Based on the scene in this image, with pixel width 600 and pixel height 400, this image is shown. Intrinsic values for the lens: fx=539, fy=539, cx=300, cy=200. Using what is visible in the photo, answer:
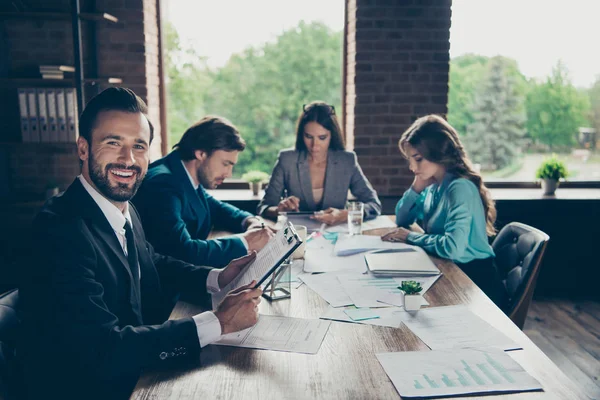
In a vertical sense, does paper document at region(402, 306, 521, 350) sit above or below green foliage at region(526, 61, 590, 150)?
below

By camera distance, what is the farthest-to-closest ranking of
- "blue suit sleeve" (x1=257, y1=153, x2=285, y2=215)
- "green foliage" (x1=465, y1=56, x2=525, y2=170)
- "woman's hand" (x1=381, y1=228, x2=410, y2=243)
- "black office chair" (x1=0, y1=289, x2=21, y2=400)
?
"green foliage" (x1=465, y1=56, x2=525, y2=170) → "blue suit sleeve" (x1=257, y1=153, x2=285, y2=215) → "woman's hand" (x1=381, y1=228, x2=410, y2=243) → "black office chair" (x1=0, y1=289, x2=21, y2=400)

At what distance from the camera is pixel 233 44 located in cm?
399

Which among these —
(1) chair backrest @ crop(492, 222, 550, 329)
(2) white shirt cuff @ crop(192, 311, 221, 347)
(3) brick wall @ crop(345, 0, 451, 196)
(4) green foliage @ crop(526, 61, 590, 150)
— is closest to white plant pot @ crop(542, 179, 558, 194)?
(4) green foliage @ crop(526, 61, 590, 150)

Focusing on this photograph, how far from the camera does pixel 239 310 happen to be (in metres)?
1.34

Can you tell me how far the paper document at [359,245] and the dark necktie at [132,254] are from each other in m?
0.83

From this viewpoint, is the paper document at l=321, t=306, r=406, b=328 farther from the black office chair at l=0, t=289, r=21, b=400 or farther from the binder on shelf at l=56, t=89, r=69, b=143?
the binder on shelf at l=56, t=89, r=69, b=143

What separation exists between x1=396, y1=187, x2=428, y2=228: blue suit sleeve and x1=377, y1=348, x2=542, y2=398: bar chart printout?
1.51m

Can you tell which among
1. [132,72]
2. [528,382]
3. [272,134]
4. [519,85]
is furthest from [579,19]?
[528,382]

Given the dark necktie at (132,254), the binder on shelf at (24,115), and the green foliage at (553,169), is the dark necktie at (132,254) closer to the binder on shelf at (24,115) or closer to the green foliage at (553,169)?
the binder on shelf at (24,115)

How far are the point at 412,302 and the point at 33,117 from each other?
9.64 feet

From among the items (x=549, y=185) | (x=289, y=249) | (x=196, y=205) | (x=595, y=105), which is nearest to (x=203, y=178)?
(x=196, y=205)

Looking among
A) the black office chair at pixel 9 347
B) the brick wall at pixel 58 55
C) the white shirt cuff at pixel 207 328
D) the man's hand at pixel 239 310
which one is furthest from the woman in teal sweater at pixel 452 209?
the brick wall at pixel 58 55

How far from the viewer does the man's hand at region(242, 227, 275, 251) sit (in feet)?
6.90

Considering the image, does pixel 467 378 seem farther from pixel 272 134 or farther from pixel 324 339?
pixel 272 134
